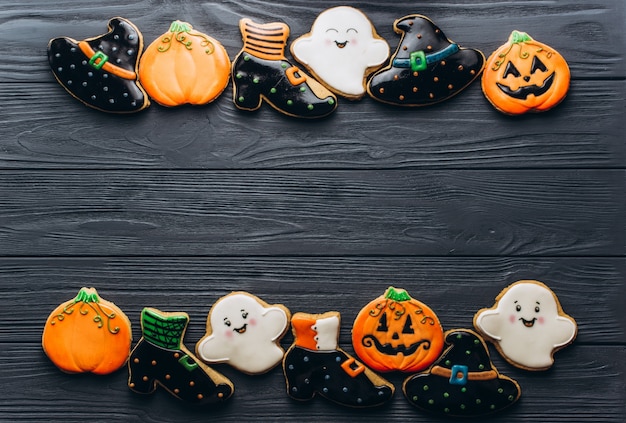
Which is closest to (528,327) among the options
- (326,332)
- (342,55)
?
(326,332)

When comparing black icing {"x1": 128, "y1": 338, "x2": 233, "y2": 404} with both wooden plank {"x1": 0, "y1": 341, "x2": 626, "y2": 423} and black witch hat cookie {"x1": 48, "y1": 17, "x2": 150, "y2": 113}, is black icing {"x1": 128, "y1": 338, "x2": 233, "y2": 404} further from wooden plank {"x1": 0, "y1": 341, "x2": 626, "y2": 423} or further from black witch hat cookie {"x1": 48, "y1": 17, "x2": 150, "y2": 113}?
black witch hat cookie {"x1": 48, "y1": 17, "x2": 150, "y2": 113}

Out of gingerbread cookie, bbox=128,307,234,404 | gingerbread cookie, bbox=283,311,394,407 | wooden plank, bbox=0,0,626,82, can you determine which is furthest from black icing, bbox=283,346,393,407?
wooden plank, bbox=0,0,626,82

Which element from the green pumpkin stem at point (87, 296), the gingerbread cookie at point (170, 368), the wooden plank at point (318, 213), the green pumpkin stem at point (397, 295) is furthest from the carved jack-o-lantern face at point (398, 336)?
the green pumpkin stem at point (87, 296)

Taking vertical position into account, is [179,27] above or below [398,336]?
above

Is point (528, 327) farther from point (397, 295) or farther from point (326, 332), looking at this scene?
point (326, 332)

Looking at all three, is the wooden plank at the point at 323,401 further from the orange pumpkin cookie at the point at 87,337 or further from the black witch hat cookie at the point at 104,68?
the black witch hat cookie at the point at 104,68

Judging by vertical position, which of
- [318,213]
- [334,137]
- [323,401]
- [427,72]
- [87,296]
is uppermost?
[427,72]
